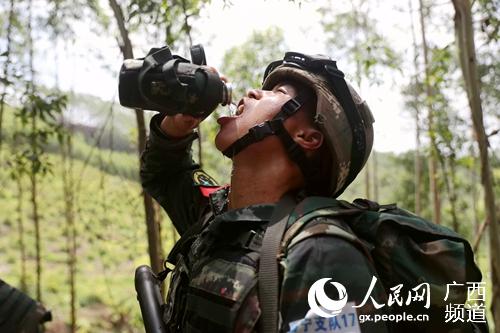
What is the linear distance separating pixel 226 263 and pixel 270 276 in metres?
0.19

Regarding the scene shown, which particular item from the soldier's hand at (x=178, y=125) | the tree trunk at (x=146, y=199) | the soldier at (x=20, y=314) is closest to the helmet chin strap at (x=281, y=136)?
the soldier's hand at (x=178, y=125)

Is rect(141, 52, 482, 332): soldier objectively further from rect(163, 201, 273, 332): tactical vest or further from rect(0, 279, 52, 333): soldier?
rect(0, 279, 52, 333): soldier

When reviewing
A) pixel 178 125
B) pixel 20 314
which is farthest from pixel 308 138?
pixel 20 314

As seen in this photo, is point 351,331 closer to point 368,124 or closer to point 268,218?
point 268,218

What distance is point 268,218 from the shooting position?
137cm

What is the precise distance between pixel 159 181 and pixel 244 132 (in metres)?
0.52

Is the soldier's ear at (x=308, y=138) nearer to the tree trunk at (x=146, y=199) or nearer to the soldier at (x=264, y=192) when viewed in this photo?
the soldier at (x=264, y=192)

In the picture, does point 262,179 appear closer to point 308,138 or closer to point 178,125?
point 308,138

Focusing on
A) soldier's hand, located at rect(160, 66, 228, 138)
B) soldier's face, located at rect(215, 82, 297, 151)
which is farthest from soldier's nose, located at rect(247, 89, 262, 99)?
soldier's hand, located at rect(160, 66, 228, 138)

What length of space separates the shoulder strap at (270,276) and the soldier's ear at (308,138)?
14.6 inches

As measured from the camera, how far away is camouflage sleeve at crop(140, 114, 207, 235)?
185 cm

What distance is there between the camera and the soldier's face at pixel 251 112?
1581 millimetres

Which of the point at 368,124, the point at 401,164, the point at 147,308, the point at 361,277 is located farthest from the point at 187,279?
the point at 401,164

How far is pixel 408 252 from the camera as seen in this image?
1.18 metres
